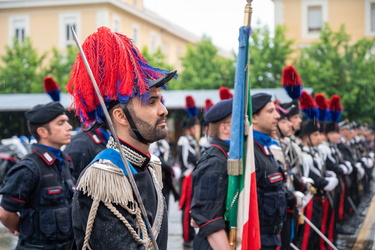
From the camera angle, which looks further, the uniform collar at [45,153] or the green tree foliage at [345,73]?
the green tree foliage at [345,73]

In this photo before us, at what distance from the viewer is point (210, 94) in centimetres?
2308

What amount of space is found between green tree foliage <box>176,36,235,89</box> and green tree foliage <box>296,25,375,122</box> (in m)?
4.69

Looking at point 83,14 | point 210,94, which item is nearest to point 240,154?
point 210,94

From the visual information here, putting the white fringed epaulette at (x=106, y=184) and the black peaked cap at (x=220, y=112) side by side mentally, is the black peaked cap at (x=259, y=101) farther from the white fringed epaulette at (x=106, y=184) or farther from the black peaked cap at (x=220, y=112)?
the white fringed epaulette at (x=106, y=184)

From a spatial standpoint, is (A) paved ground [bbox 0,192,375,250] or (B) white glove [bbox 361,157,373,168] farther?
(B) white glove [bbox 361,157,373,168]

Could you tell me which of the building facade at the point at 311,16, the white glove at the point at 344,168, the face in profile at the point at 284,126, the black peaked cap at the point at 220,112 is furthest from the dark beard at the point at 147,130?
the building facade at the point at 311,16

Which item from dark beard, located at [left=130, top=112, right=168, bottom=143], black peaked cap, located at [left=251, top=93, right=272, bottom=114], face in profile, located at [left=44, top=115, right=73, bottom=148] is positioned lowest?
face in profile, located at [left=44, top=115, right=73, bottom=148]

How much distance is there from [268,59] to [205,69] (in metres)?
5.68

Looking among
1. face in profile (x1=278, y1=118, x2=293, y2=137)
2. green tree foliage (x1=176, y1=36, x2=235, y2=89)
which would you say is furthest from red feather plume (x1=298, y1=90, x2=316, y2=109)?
green tree foliage (x1=176, y1=36, x2=235, y2=89)

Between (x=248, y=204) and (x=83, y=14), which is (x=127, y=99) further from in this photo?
(x=83, y=14)

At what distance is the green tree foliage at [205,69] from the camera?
1156 inches

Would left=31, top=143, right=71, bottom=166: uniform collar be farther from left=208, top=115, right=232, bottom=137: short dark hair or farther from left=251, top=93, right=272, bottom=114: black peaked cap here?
left=251, top=93, right=272, bottom=114: black peaked cap

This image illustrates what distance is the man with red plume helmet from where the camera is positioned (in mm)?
2676

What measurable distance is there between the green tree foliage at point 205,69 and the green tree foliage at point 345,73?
469cm
